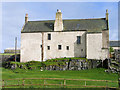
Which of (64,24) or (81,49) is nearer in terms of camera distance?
(81,49)

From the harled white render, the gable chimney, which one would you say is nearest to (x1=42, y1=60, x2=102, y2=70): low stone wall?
the harled white render

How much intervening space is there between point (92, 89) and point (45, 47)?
25573 millimetres

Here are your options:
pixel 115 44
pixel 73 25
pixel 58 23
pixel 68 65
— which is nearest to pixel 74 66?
pixel 68 65

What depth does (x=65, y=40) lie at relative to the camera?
1655 inches

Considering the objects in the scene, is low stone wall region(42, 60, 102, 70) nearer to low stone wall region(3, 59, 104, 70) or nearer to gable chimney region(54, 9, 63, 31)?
low stone wall region(3, 59, 104, 70)

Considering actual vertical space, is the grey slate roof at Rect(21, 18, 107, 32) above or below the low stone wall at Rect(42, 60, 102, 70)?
above

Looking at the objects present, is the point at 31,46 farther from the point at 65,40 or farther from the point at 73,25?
the point at 73,25

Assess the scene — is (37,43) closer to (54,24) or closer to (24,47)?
(24,47)

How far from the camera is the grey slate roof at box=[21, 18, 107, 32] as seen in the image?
42.2 m

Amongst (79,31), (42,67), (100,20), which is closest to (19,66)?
(42,67)

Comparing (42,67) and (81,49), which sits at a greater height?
(81,49)

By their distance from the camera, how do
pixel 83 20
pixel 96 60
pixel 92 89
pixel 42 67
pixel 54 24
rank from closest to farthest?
pixel 92 89, pixel 42 67, pixel 96 60, pixel 54 24, pixel 83 20

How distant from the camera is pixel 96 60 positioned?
39.4 m

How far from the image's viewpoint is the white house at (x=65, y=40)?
4041 centimetres
